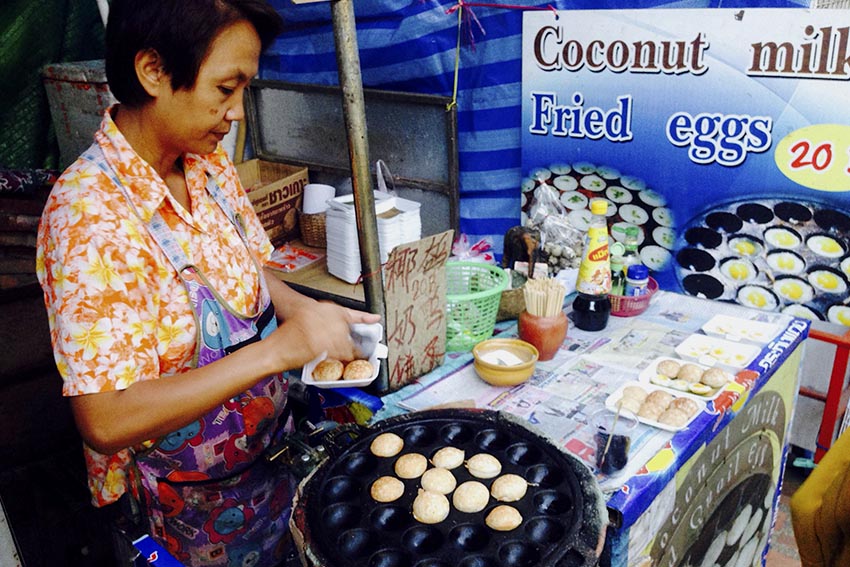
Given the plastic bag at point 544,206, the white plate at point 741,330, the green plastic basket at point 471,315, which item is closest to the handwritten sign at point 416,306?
the green plastic basket at point 471,315

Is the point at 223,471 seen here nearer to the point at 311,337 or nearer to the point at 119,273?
the point at 311,337

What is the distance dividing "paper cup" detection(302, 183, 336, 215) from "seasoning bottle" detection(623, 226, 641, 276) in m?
1.62

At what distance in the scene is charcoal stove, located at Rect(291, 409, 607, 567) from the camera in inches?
57.1

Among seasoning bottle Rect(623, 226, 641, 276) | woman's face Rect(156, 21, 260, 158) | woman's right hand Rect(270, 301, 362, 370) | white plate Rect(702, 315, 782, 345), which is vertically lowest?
white plate Rect(702, 315, 782, 345)

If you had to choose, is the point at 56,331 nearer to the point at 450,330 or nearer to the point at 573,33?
the point at 450,330

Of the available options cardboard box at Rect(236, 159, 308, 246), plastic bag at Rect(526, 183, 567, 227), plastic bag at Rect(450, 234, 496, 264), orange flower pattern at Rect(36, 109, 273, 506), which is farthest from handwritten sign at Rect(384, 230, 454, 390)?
cardboard box at Rect(236, 159, 308, 246)

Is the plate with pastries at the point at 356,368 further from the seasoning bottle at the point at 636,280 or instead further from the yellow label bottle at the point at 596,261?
the seasoning bottle at the point at 636,280

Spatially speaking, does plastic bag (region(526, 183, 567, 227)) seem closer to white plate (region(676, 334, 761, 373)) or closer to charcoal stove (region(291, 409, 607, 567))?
white plate (region(676, 334, 761, 373))

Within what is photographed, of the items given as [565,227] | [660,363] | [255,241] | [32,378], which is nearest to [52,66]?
[32,378]

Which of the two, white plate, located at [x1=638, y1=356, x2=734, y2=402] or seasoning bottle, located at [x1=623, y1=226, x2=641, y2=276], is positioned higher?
seasoning bottle, located at [x1=623, y1=226, x2=641, y2=276]

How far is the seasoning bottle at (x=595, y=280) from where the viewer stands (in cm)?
251

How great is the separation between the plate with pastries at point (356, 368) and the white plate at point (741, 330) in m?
1.30

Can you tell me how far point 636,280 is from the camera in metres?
2.65

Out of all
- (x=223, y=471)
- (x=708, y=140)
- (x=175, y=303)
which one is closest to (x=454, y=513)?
(x=223, y=471)
